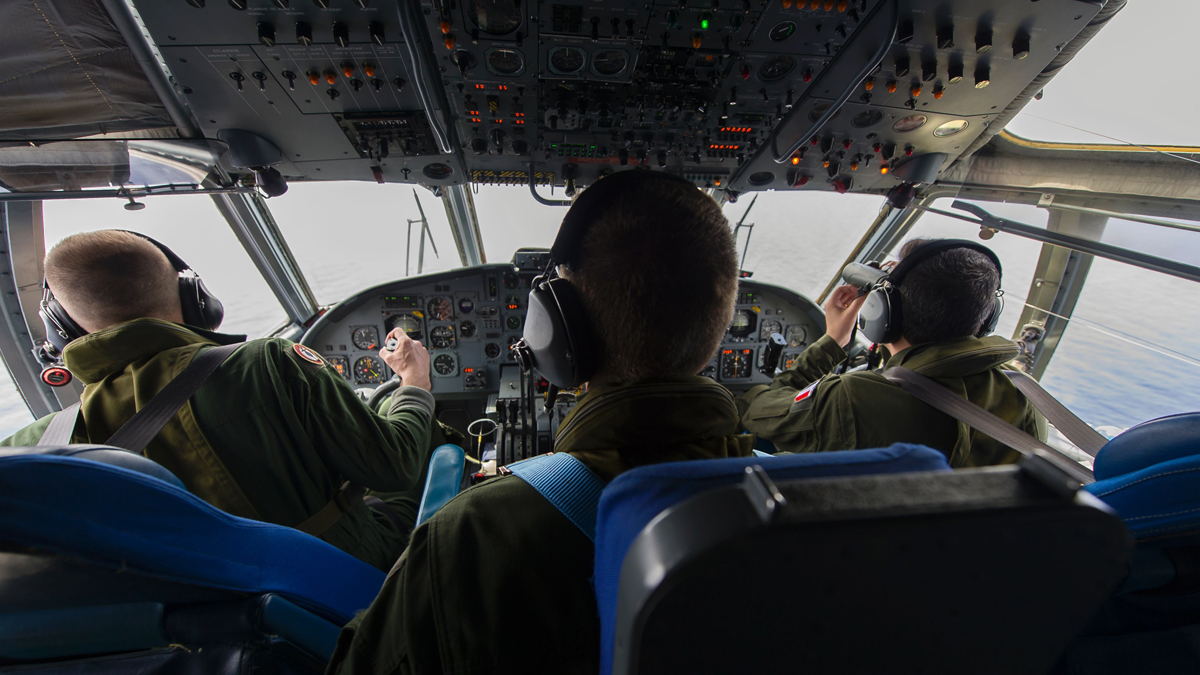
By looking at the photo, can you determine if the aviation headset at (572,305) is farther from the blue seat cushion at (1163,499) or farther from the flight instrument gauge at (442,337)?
the flight instrument gauge at (442,337)

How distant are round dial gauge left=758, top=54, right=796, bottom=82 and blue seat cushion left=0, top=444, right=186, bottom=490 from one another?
241 cm

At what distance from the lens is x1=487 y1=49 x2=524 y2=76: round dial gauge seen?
1830 mm

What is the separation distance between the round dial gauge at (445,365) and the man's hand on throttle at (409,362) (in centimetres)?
149

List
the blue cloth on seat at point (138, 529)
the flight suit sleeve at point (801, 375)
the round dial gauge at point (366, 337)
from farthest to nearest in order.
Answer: the round dial gauge at point (366, 337) < the flight suit sleeve at point (801, 375) < the blue cloth on seat at point (138, 529)

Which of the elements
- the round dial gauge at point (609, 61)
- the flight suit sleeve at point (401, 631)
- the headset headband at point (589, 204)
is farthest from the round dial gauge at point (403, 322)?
the flight suit sleeve at point (401, 631)

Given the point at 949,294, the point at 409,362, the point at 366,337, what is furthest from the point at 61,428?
the point at 949,294

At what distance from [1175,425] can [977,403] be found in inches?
32.0

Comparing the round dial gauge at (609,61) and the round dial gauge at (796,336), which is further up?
the round dial gauge at (609,61)

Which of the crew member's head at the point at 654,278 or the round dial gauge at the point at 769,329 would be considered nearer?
the crew member's head at the point at 654,278

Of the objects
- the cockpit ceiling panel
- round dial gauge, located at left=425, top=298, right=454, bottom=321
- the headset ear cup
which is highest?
the cockpit ceiling panel

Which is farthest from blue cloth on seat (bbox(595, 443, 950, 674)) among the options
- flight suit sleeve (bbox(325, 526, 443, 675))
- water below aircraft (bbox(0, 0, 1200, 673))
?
flight suit sleeve (bbox(325, 526, 443, 675))

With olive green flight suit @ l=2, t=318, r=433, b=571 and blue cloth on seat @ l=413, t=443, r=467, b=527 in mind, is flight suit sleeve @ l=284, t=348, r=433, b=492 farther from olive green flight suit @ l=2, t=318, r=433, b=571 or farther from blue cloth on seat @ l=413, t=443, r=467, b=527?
blue cloth on seat @ l=413, t=443, r=467, b=527

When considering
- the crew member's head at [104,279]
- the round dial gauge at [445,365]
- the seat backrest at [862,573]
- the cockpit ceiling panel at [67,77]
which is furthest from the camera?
the round dial gauge at [445,365]

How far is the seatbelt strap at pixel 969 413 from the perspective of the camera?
1.29 meters
